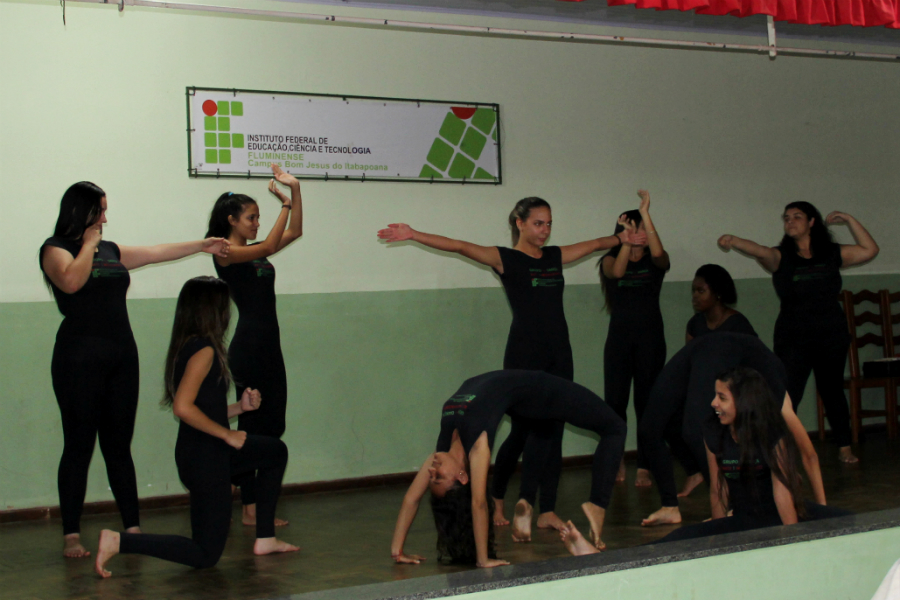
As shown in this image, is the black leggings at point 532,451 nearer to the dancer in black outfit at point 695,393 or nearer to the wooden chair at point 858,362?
the dancer in black outfit at point 695,393

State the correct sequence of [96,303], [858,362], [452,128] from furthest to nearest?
[858,362], [452,128], [96,303]

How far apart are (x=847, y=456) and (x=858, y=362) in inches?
53.1

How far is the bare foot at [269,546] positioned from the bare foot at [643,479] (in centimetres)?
211

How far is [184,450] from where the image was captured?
341cm

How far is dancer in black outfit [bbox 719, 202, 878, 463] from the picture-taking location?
5.46 m

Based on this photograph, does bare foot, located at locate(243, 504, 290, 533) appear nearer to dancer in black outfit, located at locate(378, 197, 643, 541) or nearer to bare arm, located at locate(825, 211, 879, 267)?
dancer in black outfit, located at locate(378, 197, 643, 541)

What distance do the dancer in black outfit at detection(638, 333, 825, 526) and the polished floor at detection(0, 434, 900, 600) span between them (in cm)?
26

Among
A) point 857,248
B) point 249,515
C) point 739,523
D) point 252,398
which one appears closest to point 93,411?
point 252,398

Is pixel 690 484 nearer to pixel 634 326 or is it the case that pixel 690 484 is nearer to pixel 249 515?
pixel 634 326

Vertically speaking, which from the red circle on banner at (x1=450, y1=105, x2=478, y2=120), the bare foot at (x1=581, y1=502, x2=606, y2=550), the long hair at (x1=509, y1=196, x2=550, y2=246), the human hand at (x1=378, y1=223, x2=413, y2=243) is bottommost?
the bare foot at (x1=581, y1=502, x2=606, y2=550)

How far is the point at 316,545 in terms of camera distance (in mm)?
3926

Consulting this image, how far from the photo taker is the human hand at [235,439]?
3.42 m

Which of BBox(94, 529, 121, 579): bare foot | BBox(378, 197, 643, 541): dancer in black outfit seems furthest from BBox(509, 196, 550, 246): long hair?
BBox(94, 529, 121, 579): bare foot

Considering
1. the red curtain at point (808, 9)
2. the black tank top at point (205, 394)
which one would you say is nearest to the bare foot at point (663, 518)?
the black tank top at point (205, 394)
